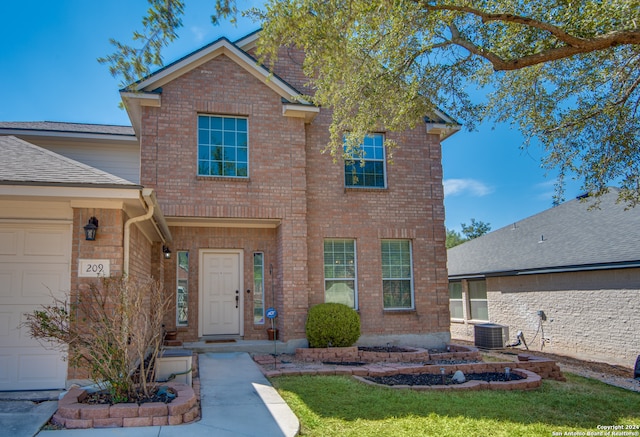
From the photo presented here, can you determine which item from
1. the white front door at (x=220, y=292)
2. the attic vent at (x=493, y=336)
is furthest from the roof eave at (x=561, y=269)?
the white front door at (x=220, y=292)

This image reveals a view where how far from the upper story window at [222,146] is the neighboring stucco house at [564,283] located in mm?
8423

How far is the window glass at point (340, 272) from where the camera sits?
1271cm

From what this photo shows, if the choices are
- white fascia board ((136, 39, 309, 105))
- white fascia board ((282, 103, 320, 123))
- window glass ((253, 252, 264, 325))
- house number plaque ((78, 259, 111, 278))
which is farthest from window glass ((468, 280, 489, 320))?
house number plaque ((78, 259, 111, 278))

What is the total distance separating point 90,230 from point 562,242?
48.9 feet

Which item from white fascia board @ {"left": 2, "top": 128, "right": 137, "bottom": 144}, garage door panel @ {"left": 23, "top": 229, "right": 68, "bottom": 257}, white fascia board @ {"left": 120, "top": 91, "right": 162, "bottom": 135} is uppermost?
white fascia board @ {"left": 120, "top": 91, "right": 162, "bottom": 135}

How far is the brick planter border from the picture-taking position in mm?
5566

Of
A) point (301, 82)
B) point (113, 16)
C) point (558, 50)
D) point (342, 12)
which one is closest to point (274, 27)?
point (342, 12)

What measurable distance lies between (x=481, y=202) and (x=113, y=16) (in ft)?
169

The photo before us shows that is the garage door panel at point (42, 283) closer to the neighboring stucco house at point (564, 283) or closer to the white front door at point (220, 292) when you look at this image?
the white front door at point (220, 292)

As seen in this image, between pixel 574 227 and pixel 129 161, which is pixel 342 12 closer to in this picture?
pixel 129 161

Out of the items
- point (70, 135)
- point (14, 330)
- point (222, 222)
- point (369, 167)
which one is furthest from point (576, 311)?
point (70, 135)

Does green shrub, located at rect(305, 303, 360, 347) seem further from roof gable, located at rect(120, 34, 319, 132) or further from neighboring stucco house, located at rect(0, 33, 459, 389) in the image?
roof gable, located at rect(120, 34, 319, 132)

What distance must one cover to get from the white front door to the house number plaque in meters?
5.37

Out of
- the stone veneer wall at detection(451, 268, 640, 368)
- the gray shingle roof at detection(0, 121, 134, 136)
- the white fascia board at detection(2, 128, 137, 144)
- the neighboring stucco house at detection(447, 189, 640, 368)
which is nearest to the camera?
the white fascia board at detection(2, 128, 137, 144)
